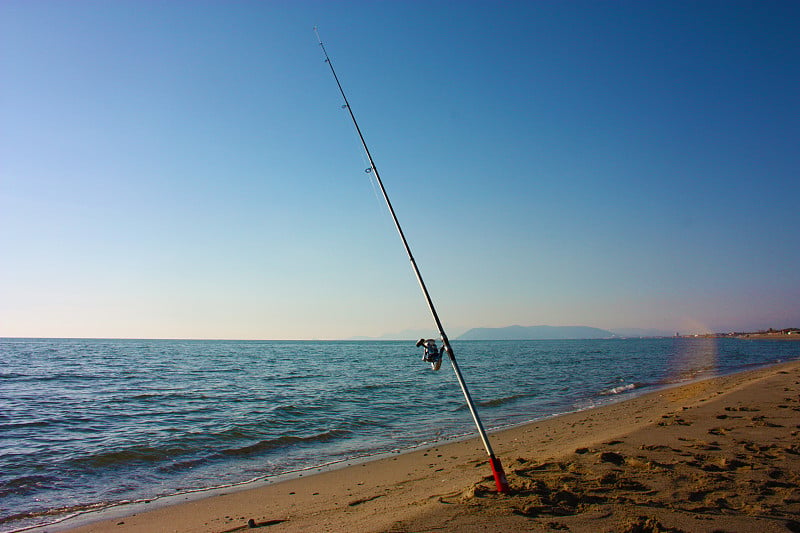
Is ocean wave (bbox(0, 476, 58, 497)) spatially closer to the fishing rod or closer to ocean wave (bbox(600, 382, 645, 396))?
the fishing rod

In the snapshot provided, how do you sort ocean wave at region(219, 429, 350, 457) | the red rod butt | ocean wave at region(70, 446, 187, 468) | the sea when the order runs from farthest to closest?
ocean wave at region(219, 429, 350, 457) → ocean wave at region(70, 446, 187, 468) → the sea → the red rod butt

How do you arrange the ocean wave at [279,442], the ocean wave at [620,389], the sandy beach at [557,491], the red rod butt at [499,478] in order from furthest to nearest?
the ocean wave at [620,389], the ocean wave at [279,442], the red rod butt at [499,478], the sandy beach at [557,491]

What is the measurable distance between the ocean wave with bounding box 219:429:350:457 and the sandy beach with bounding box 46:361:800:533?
286cm

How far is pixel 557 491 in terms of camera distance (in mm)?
5602

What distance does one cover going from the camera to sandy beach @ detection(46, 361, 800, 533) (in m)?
4.84

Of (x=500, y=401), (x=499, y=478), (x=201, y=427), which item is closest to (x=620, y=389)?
(x=500, y=401)

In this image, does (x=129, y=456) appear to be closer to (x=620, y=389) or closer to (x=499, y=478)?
(x=499, y=478)

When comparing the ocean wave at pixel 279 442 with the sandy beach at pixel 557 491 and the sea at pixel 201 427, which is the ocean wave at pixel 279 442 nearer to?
the sea at pixel 201 427

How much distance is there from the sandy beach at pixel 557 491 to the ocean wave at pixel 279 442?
2.86 m

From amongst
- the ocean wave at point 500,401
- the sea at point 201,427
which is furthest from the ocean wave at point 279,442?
the ocean wave at point 500,401

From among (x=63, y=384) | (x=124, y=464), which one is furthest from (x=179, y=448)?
(x=63, y=384)

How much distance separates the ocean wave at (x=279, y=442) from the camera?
11.0 m

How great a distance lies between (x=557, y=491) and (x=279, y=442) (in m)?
8.52

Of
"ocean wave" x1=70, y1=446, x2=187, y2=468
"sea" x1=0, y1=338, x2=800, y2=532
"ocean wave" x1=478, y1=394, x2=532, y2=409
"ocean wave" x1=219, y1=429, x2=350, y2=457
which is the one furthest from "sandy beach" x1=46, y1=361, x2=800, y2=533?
"ocean wave" x1=478, y1=394, x2=532, y2=409
